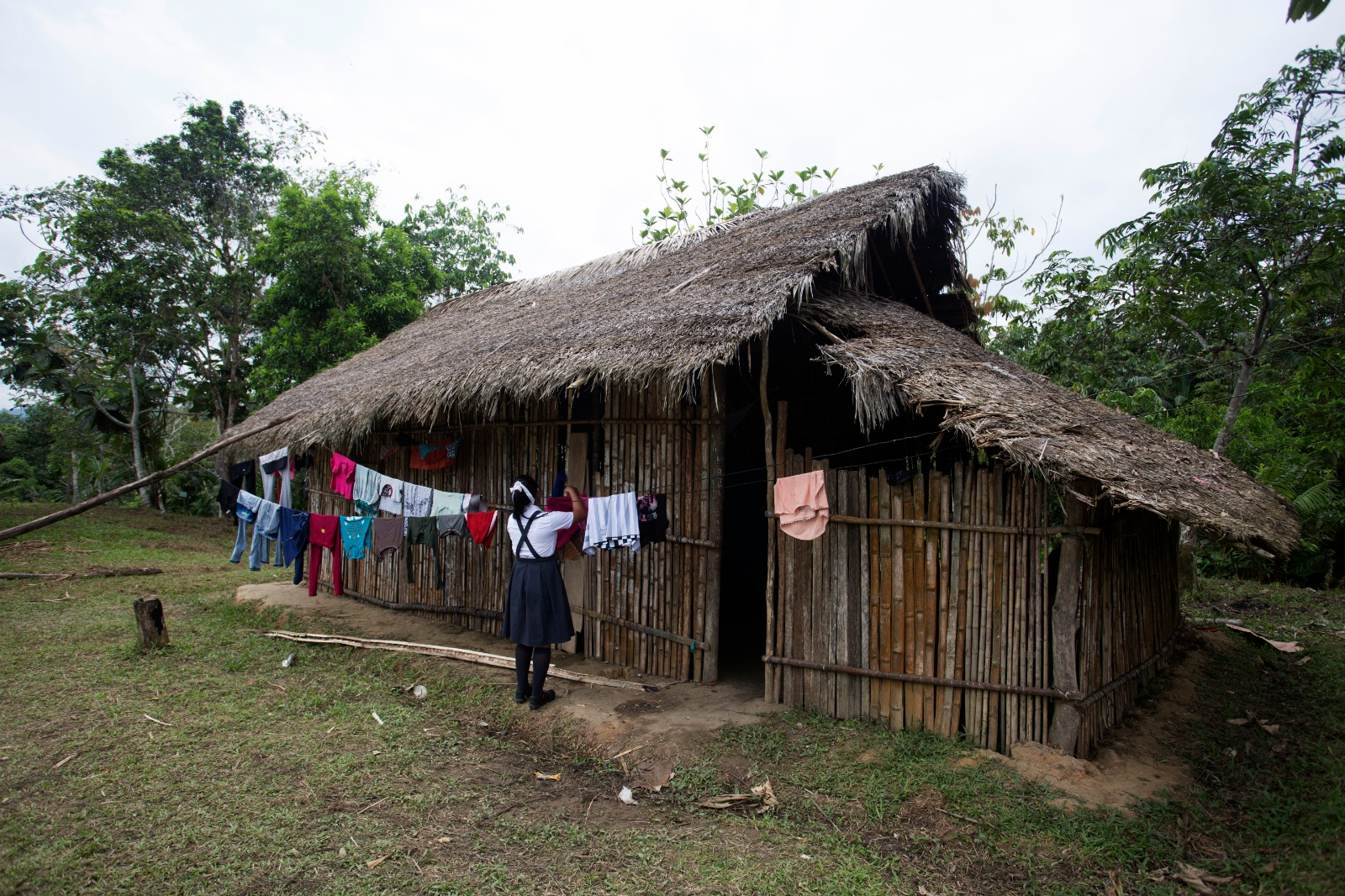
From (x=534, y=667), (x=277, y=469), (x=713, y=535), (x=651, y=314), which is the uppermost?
(x=651, y=314)

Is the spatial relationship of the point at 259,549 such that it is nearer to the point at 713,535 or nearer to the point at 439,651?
the point at 439,651

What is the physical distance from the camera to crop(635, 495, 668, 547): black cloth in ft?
16.9

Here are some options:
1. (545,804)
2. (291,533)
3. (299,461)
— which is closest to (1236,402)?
(545,804)

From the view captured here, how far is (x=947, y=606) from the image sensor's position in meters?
4.26

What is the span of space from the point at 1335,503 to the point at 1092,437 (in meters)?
8.07

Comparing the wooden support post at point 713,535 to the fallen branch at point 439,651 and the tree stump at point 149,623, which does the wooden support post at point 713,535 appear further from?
the tree stump at point 149,623

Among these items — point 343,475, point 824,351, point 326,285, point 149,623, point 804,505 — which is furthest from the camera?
point 326,285

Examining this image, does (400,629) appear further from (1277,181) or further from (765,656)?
(1277,181)

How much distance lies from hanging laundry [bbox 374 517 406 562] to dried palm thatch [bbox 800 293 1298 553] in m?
4.31

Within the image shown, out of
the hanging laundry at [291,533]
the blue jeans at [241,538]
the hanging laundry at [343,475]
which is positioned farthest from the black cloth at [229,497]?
the hanging laundry at [343,475]

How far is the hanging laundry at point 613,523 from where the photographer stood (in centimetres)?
511

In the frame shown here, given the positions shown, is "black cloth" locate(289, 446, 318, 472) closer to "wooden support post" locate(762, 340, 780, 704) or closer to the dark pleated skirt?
the dark pleated skirt

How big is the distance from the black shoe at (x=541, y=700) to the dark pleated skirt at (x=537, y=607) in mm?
412

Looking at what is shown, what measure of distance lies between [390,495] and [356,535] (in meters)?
0.61
